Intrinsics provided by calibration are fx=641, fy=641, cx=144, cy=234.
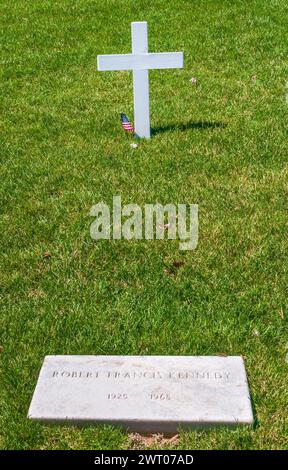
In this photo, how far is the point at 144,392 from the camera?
3383mm

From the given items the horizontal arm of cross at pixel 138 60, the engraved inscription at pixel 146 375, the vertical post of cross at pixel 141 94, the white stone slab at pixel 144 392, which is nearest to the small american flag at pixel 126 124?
the vertical post of cross at pixel 141 94

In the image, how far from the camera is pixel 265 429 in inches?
129

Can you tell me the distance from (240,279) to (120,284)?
0.85 m

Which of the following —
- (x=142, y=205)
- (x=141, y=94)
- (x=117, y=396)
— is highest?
(x=141, y=94)

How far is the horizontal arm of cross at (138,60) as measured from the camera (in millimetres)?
6770

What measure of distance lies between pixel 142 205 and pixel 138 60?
1.97 m

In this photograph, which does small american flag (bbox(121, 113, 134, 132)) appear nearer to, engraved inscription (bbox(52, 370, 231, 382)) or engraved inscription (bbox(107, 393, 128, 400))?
engraved inscription (bbox(52, 370, 231, 382))

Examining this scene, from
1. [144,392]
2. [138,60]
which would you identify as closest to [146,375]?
[144,392]

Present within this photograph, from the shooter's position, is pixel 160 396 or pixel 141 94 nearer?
pixel 160 396

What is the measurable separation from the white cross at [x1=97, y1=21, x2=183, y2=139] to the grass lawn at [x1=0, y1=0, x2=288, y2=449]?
0.37 m

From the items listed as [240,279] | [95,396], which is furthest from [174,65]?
[95,396]

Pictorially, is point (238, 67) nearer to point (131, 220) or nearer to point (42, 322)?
point (131, 220)

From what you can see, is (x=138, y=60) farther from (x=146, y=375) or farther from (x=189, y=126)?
(x=146, y=375)
